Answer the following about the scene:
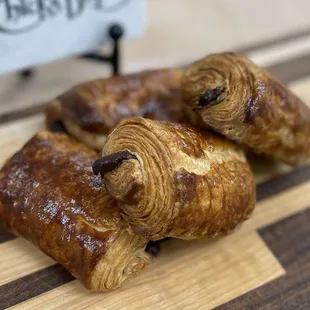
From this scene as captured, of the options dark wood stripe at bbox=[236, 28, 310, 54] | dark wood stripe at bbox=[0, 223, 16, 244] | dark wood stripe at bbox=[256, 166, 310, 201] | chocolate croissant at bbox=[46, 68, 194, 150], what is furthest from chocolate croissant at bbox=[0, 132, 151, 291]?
dark wood stripe at bbox=[236, 28, 310, 54]

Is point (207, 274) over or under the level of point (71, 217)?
under

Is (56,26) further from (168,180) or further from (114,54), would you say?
(168,180)

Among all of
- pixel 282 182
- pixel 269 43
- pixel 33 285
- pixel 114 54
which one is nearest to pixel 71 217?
pixel 33 285

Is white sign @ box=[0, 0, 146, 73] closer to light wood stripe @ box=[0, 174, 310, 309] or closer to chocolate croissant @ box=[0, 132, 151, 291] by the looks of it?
chocolate croissant @ box=[0, 132, 151, 291]

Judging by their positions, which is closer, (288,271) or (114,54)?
(288,271)

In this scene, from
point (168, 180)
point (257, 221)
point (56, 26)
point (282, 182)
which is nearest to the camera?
point (168, 180)

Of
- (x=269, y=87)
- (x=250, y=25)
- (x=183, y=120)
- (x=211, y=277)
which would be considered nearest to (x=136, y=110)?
(x=183, y=120)

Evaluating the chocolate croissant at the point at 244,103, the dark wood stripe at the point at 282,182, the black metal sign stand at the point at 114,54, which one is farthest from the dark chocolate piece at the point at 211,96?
the black metal sign stand at the point at 114,54

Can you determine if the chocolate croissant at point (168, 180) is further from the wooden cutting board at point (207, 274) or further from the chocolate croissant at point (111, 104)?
the chocolate croissant at point (111, 104)
